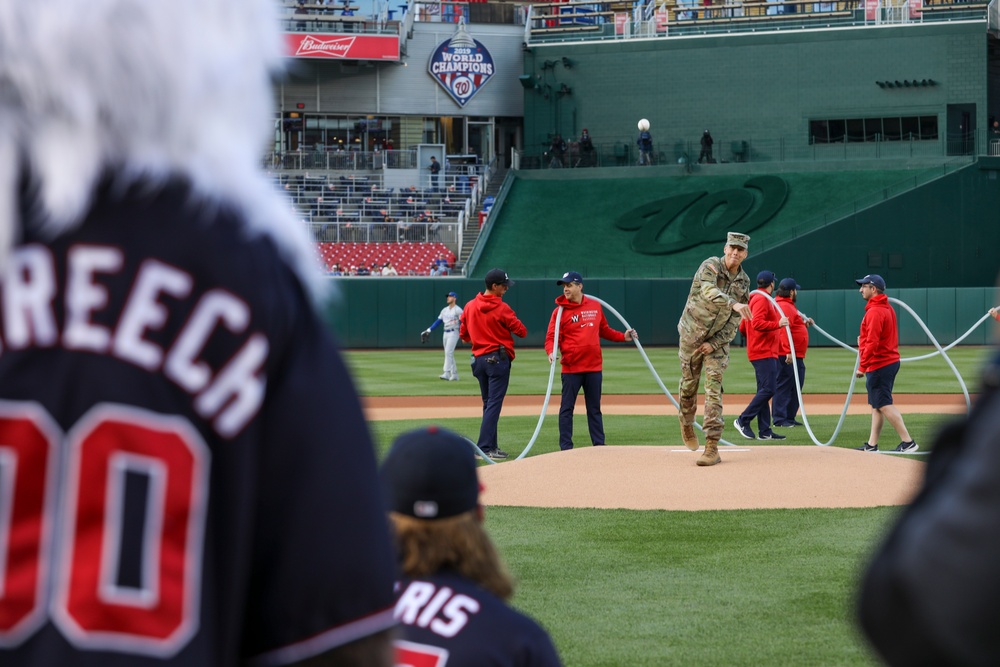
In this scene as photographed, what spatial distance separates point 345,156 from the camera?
53.4m

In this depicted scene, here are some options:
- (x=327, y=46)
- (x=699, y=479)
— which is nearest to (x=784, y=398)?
(x=699, y=479)

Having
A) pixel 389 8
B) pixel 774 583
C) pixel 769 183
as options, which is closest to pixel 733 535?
pixel 774 583

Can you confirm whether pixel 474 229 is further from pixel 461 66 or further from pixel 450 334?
pixel 450 334

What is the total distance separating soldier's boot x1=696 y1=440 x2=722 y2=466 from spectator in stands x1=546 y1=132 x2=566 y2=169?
4015cm

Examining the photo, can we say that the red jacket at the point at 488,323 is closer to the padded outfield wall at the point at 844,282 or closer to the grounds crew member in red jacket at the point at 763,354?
the grounds crew member in red jacket at the point at 763,354

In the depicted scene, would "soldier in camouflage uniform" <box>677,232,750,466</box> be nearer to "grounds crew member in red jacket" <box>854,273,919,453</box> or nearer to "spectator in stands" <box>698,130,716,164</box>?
"grounds crew member in red jacket" <box>854,273,919,453</box>

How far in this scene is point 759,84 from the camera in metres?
50.7

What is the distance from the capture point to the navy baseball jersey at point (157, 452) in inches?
59.9

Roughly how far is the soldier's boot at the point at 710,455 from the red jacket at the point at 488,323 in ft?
11.3

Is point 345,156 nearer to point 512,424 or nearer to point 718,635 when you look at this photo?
point 512,424

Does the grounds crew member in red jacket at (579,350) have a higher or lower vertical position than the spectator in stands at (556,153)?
lower

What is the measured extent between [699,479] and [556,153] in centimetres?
4113

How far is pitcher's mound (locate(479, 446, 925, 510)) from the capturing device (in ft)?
35.0

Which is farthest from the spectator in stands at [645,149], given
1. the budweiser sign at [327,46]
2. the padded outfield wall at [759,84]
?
the budweiser sign at [327,46]
